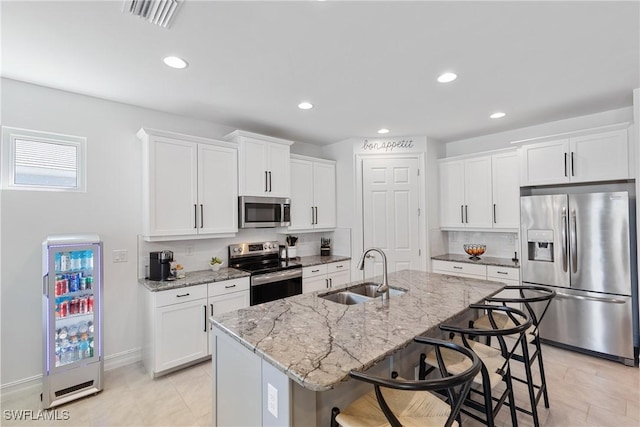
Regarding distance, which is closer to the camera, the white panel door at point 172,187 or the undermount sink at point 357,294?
the undermount sink at point 357,294

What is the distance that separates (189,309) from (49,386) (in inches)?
44.3

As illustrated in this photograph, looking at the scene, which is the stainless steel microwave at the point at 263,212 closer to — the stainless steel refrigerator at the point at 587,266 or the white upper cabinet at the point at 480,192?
the white upper cabinet at the point at 480,192

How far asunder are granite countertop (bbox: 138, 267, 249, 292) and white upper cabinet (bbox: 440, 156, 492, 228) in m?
3.13

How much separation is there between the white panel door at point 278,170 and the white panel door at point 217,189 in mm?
471

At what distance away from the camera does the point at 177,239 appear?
10.4 feet

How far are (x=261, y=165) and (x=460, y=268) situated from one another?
3.01m

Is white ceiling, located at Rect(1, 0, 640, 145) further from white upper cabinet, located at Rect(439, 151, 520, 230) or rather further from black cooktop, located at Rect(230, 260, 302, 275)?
Answer: black cooktop, located at Rect(230, 260, 302, 275)

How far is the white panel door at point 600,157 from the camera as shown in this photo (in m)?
3.06

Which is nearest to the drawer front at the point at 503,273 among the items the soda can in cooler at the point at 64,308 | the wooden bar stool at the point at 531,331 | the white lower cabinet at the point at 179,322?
the wooden bar stool at the point at 531,331

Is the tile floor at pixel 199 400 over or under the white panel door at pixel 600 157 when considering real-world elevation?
under

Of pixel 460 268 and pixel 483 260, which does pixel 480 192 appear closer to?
pixel 483 260

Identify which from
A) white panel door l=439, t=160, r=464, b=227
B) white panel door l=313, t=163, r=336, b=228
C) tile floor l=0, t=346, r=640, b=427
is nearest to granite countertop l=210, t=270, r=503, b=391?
tile floor l=0, t=346, r=640, b=427

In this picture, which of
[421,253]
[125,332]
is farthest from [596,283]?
[125,332]

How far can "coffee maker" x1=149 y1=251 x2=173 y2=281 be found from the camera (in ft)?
9.86
